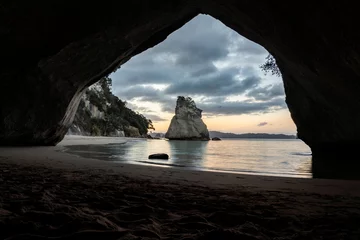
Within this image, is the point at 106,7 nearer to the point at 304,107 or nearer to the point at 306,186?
the point at 306,186

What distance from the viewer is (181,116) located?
3093 inches

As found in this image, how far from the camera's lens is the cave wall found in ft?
19.2

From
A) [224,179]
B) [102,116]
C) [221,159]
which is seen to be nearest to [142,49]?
[221,159]

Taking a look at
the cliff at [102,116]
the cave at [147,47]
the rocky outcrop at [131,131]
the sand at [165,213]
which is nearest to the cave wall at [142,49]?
the cave at [147,47]

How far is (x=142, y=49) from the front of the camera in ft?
45.3

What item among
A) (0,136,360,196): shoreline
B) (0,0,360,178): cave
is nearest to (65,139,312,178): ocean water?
(0,0,360,178): cave

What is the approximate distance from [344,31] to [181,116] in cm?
7363

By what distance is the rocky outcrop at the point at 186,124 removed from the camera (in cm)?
7769

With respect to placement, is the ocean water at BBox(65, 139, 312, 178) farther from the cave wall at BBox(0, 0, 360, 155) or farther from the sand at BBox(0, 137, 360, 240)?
the sand at BBox(0, 137, 360, 240)

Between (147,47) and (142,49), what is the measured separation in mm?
325

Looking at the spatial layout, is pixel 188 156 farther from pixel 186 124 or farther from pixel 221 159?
pixel 186 124

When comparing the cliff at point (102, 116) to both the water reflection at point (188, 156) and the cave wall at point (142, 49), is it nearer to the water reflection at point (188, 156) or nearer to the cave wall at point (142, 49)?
the water reflection at point (188, 156)

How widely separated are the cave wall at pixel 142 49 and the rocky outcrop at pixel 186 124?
61089 mm

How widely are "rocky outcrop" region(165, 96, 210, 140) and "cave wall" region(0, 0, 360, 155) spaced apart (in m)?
61.1
